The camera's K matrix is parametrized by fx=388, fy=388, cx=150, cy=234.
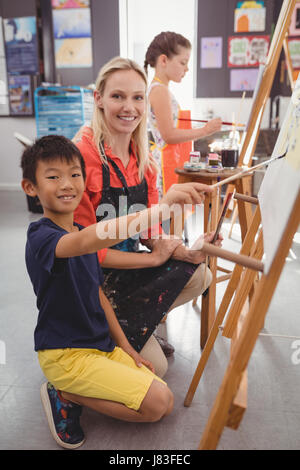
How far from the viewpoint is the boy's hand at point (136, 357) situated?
3.82 ft

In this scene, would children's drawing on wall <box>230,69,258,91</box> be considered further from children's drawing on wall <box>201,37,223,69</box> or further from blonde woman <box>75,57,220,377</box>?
blonde woman <box>75,57,220,377</box>

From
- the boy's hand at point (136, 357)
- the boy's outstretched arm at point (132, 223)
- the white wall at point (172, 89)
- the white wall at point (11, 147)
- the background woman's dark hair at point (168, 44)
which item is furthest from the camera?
the white wall at point (11, 147)

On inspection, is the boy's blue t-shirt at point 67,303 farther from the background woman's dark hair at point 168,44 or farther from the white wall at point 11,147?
the white wall at point 11,147

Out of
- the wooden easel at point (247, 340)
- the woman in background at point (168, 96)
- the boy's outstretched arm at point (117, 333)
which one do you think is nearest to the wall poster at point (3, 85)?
the woman in background at point (168, 96)

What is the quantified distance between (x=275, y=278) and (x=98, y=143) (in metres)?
0.84

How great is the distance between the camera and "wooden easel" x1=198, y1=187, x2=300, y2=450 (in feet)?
2.00

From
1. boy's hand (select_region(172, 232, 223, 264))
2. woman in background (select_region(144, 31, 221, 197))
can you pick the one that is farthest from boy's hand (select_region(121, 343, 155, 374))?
woman in background (select_region(144, 31, 221, 197))

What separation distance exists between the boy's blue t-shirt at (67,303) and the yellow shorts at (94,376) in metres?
0.03

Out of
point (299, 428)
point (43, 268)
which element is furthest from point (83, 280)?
point (299, 428)

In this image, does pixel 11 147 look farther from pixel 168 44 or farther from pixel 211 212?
pixel 211 212

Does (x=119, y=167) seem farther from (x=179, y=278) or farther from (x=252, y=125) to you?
(x=252, y=125)

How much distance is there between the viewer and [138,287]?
133 cm

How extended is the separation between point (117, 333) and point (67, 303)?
0.22 metres

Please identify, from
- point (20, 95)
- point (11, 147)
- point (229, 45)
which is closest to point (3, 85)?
point (20, 95)
